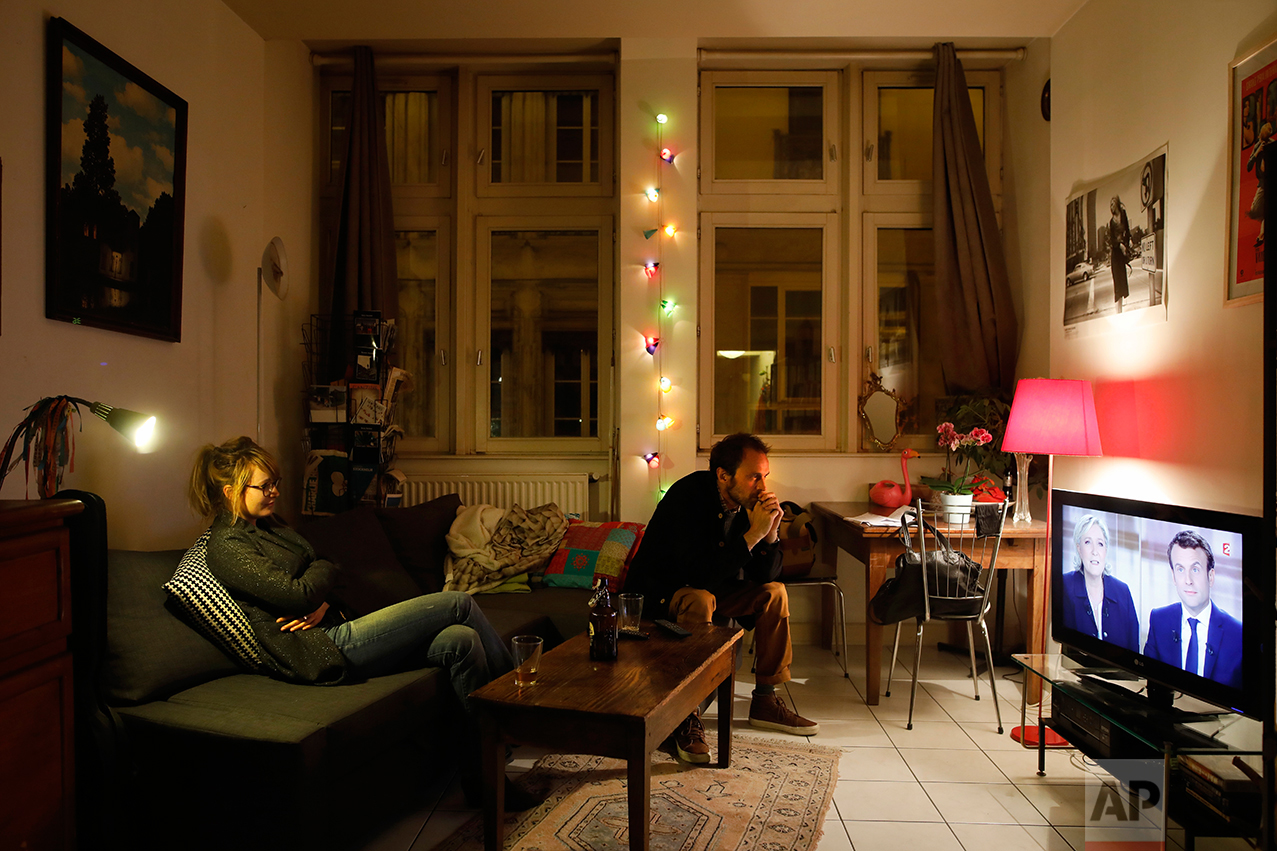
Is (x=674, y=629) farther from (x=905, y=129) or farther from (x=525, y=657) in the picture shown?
(x=905, y=129)

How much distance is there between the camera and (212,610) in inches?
89.0

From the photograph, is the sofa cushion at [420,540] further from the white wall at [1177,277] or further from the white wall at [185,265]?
the white wall at [1177,277]

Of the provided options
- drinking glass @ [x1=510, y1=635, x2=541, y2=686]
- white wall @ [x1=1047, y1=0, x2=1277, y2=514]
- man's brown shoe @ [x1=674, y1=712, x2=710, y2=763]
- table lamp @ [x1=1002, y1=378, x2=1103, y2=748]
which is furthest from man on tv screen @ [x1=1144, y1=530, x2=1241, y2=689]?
drinking glass @ [x1=510, y1=635, x2=541, y2=686]

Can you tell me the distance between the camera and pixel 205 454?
242 centimetres

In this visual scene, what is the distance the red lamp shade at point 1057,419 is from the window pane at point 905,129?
5.73ft

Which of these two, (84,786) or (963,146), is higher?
(963,146)

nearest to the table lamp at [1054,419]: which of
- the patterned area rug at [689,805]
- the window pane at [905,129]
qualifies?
the patterned area rug at [689,805]

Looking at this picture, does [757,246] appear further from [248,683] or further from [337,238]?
[248,683]

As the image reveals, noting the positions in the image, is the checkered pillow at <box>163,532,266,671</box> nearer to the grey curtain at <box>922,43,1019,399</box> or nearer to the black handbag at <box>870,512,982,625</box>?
the black handbag at <box>870,512,982,625</box>

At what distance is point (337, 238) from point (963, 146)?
10.9 feet

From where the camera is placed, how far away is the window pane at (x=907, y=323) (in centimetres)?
448

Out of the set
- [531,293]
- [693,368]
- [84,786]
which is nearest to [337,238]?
[531,293]

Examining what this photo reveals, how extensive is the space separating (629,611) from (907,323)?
9.09 ft

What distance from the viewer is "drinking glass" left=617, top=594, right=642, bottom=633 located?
8.13ft
